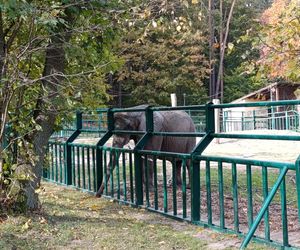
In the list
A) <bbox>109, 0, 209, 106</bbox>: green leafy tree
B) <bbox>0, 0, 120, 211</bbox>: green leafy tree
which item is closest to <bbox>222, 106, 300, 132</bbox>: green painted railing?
<bbox>109, 0, 209, 106</bbox>: green leafy tree

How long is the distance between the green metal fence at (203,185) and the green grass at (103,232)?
23cm

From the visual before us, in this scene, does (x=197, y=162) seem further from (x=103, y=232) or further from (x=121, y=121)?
(x=121, y=121)

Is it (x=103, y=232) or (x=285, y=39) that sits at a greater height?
(x=285, y=39)

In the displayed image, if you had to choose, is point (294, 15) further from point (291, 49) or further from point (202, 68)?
point (202, 68)

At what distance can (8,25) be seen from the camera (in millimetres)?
5613

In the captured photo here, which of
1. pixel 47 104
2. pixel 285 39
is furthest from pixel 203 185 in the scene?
pixel 47 104

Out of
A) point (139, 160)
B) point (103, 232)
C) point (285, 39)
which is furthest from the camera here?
point (139, 160)

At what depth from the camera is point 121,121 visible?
308 inches

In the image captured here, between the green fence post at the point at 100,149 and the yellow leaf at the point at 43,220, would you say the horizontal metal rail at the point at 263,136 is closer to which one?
the yellow leaf at the point at 43,220

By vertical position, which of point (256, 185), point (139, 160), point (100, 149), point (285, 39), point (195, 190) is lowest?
point (256, 185)

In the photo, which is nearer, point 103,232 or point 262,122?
point 103,232

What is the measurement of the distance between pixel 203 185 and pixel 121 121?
6.47ft

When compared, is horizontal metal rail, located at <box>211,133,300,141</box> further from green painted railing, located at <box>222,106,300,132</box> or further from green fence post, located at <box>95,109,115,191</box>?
green painted railing, located at <box>222,106,300,132</box>

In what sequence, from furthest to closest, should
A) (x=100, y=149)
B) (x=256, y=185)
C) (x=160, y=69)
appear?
(x=160, y=69) → (x=256, y=185) → (x=100, y=149)
